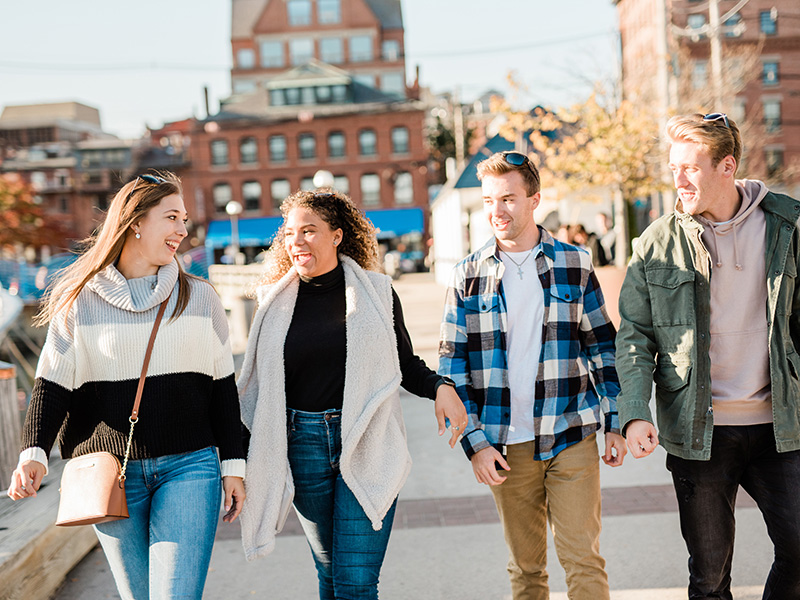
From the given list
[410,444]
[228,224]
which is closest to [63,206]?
[228,224]

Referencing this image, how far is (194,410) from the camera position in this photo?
2787mm

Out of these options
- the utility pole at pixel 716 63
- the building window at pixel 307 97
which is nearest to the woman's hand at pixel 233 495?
the utility pole at pixel 716 63

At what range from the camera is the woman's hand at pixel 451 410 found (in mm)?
2939

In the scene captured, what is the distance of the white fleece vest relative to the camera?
9.68 ft

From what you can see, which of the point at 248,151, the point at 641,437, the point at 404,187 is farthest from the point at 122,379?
the point at 248,151

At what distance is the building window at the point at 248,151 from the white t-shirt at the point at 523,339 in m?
49.8

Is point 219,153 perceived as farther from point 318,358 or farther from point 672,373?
point 672,373

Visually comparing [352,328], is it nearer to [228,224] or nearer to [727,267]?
[727,267]

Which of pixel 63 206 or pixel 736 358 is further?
pixel 63 206

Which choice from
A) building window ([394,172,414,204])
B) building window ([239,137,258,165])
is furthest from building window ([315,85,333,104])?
building window ([394,172,414,204])

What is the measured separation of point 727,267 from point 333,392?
1527mm

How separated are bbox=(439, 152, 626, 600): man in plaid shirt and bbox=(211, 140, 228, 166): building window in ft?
165

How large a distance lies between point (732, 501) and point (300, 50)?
2407 inches

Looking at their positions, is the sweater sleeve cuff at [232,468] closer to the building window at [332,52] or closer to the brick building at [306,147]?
the brick building at [306,147]
